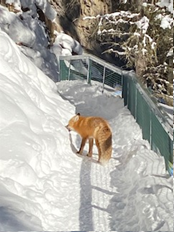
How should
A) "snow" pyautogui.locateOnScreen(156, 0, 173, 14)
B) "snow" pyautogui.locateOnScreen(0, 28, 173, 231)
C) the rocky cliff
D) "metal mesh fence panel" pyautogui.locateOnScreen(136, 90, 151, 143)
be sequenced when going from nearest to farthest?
"snow" pyautogui.locateOnScreen(0, 28, 173, 231)
"metal mesh fence panel" pyautogui.locateOnScreen(136, 90, 151, 143)
"snow" pyautogui.locateOnScreen(156, 0, 173, 14)
the rocky cliff

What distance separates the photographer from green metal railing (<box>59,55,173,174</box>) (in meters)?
6.87

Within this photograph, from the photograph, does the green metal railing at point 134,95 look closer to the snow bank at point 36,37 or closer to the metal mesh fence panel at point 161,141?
the metal mesh fence panel at point 161,141

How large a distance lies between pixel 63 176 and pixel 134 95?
4.38 meters

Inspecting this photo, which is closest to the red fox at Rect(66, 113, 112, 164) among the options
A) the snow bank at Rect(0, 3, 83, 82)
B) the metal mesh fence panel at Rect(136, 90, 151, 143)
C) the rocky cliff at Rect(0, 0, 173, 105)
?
the metal mesh fence panel at Rect(136, 90, 151, 143)

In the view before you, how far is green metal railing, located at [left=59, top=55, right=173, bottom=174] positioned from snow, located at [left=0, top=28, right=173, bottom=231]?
0.87 ft

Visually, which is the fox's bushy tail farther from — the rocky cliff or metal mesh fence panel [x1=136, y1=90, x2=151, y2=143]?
the rocky cliff

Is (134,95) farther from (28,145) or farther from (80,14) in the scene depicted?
(80,14)

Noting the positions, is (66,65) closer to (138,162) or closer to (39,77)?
(39,77)

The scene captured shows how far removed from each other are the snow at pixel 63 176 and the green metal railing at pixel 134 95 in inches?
10.4

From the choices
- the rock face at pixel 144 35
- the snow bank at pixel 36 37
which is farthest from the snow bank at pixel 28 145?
the snow bank at pixel 36 37

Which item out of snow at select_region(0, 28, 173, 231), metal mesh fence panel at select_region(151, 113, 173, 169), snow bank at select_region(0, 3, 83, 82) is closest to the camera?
snow at select_region(0, 28, 173, 231)

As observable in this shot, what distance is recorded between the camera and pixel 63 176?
7172 mm

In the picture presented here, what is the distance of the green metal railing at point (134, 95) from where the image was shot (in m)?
6.87

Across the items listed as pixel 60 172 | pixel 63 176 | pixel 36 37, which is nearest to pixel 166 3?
pixel 60 172
